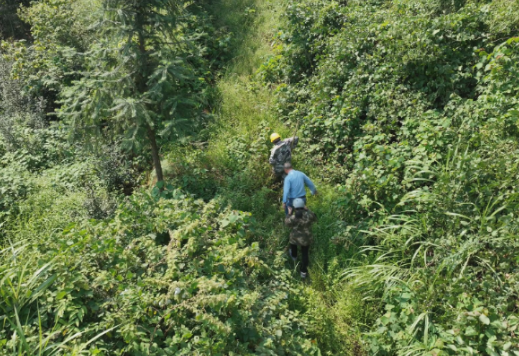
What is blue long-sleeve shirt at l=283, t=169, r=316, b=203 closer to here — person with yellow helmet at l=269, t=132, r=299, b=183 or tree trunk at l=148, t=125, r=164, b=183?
person with yellow helmet at l=269, t=132, r=299, b=183

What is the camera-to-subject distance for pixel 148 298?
3512 millimetres

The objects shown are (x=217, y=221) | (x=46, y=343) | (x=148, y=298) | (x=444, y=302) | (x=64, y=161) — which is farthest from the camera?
(x=64, y=161)

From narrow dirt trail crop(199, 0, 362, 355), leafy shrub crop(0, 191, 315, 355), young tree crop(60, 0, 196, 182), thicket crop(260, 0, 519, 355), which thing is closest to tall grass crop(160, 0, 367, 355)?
narrow dirt trail crop(199, 0, 362, 355)

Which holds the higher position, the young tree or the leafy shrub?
the young tree

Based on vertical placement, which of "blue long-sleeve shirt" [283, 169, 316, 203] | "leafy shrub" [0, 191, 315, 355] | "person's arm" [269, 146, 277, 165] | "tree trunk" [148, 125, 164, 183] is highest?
"tree trunk" [148, 125, 164, 183]

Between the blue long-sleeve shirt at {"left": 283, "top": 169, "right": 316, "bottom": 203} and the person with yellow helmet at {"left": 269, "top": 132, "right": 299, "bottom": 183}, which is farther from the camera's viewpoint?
the person with yellow helmet at {"left": 269, "top": 132, "right": 299, "bottom": 183}

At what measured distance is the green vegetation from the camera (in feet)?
11.6

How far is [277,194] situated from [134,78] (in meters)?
3.29

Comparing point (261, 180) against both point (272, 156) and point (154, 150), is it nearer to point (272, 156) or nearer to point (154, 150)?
point (272, 156)

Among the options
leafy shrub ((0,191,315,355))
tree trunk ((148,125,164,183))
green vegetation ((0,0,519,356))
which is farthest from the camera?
tree trunk ((148,125,164,183))

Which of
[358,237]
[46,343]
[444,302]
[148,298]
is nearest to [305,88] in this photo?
[358,237]

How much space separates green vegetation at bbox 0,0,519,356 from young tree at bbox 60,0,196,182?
0.11 feet

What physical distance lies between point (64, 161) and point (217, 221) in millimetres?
4855

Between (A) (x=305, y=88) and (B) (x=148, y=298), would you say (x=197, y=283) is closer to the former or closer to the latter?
(B) (x=148, y=298)
